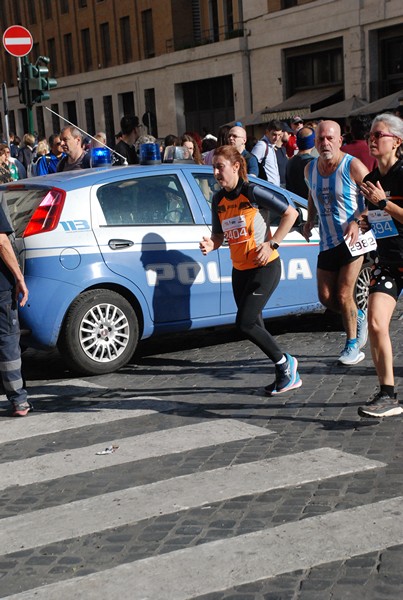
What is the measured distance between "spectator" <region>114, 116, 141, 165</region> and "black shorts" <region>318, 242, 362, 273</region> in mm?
4987

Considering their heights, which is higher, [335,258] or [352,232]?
[352,232]

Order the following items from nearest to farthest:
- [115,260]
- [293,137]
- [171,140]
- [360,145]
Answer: [115,260], [360,145], [171,140], [293,137]

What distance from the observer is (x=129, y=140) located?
42.3 ft

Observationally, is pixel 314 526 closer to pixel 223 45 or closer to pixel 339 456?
pixel 339 456

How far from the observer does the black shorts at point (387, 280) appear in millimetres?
6434

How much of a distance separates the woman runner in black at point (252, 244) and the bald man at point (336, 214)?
2.01 ft

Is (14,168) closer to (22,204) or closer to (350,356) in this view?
(22,204)

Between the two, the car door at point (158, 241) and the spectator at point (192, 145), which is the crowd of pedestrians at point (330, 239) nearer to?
the car door at point (158, 241)

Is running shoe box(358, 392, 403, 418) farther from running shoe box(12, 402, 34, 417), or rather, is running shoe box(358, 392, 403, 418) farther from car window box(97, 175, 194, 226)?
car window box(97, 175, 194, 226)

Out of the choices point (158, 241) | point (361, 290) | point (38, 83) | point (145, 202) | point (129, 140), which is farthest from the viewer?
point (38, 83)

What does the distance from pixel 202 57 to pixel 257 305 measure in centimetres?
4030

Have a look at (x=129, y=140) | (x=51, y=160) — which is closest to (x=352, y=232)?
(x=129, y=140)

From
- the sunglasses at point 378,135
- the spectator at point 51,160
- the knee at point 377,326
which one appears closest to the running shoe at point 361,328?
the knee at point 377,326

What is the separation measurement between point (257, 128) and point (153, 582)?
38.5 metres
